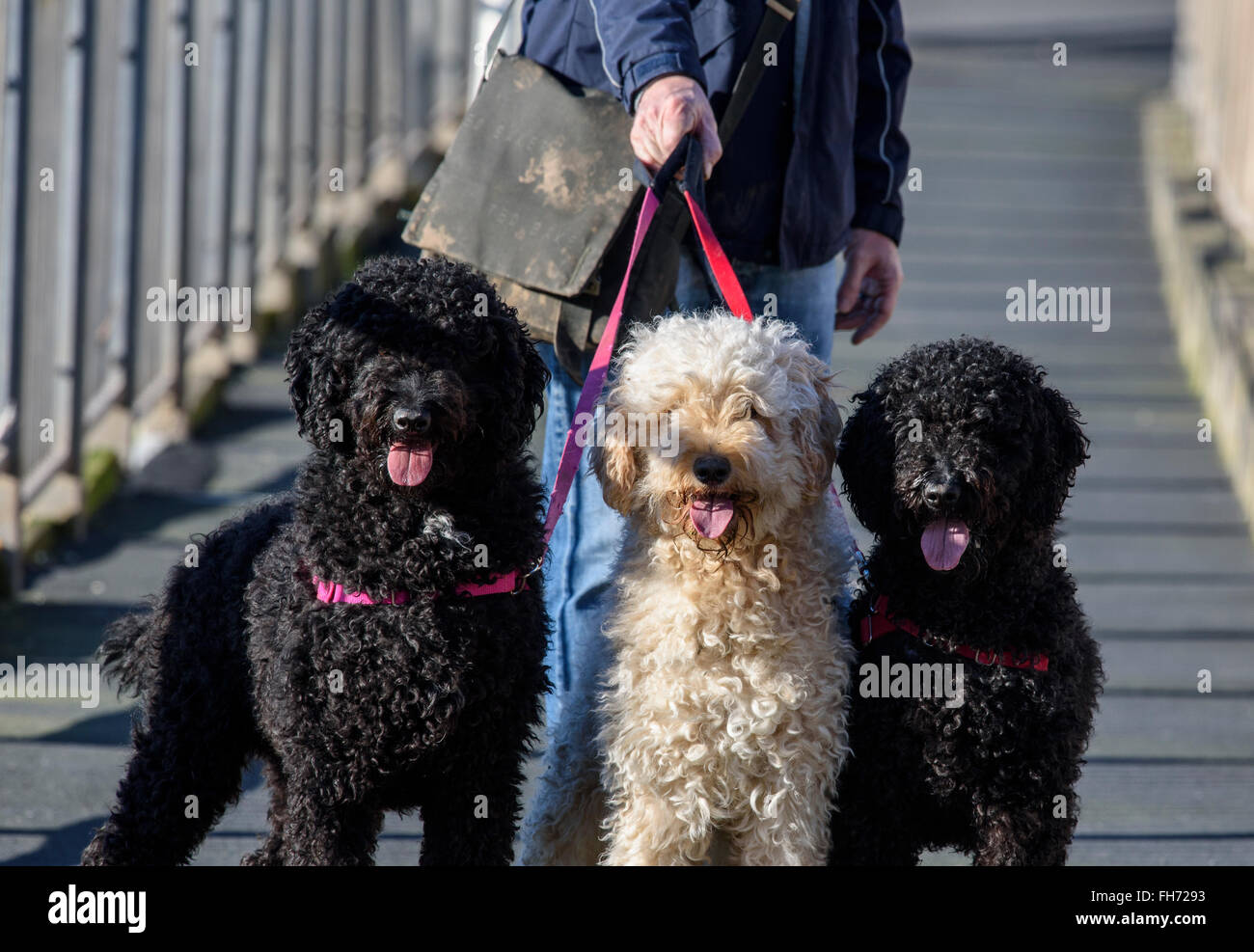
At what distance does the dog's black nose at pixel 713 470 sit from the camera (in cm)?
289

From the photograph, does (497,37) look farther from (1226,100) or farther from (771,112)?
(1226,100)

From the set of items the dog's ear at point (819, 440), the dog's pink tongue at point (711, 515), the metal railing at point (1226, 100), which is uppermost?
the metal railing at point (1226, 100)

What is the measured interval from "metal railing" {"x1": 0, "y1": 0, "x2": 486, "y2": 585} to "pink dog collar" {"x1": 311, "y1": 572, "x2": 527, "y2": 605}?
11.6 feet

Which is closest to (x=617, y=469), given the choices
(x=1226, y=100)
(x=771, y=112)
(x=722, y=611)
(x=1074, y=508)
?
(x=722, y=611)

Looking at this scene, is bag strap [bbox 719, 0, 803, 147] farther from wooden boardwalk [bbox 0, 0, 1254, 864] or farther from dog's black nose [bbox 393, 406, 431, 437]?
wooden boardwalk [bbox 0, 0, 1254, 864]

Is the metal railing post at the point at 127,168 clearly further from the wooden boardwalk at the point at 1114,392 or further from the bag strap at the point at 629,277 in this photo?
the bag strap at the point at 629,277

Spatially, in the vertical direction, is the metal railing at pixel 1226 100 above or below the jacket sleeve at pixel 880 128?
above

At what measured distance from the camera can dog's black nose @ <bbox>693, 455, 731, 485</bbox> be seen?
9.49 feet

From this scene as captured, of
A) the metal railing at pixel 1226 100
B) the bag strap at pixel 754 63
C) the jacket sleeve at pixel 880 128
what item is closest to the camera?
the bag strap at pixel 754 63

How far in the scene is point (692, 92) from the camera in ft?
10.1

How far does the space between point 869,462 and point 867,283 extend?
3.62ft

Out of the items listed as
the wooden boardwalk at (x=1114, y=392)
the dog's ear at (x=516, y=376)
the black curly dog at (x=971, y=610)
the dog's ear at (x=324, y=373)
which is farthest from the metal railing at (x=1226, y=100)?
the dog's ear at (x=324, y=373)

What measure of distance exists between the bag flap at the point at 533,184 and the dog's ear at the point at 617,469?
18.4 inches

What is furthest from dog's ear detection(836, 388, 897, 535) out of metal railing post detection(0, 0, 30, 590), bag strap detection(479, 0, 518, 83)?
metal railing post detection(0, 0, 30, 590)
